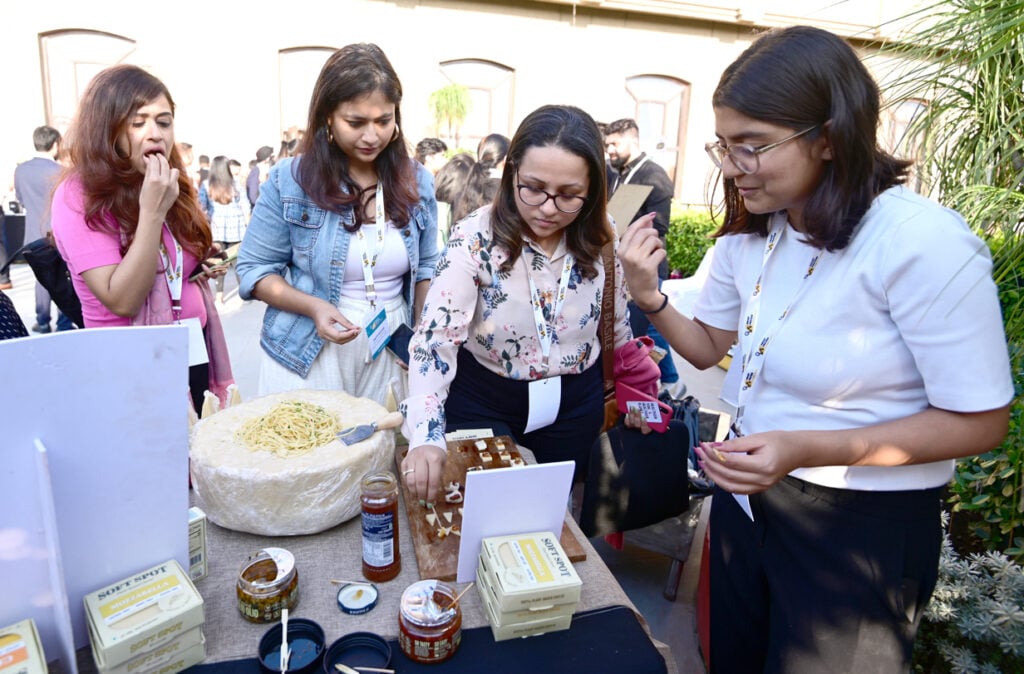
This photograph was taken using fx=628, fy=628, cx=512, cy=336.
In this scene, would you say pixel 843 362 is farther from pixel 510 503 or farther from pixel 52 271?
pixel 52 271

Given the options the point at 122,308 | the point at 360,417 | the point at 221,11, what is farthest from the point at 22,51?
the point at 360,417

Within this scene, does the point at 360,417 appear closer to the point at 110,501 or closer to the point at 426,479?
the point at 426,479

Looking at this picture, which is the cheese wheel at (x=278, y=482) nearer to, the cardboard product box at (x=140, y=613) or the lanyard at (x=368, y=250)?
the cardboard product box at (x=140, y=613)

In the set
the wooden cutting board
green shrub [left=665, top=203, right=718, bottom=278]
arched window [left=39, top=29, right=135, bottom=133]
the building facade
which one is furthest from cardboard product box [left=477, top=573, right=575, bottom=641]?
arched window [left=39, top=29, right=135, bottom=133]

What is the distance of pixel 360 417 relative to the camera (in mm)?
1476

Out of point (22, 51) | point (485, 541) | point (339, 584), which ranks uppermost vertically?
Result: point (22, 51)

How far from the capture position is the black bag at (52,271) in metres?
2.08

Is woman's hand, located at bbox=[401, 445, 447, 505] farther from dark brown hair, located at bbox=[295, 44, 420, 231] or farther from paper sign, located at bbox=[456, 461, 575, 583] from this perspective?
dark brown hair, located at bbox=[295, 44, 420, 231]

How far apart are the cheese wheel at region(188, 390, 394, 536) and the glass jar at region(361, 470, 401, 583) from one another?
0.39 feet

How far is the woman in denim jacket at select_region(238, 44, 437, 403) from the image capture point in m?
1.89

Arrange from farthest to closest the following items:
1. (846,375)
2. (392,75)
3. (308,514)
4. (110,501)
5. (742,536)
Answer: (392,75) < (742,536) < (308,514) < (846,375) < (110,501)

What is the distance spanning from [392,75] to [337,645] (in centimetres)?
159

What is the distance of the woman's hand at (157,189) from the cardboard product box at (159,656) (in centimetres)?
136

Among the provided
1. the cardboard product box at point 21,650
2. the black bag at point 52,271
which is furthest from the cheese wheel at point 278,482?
the black bag at point 52,271
